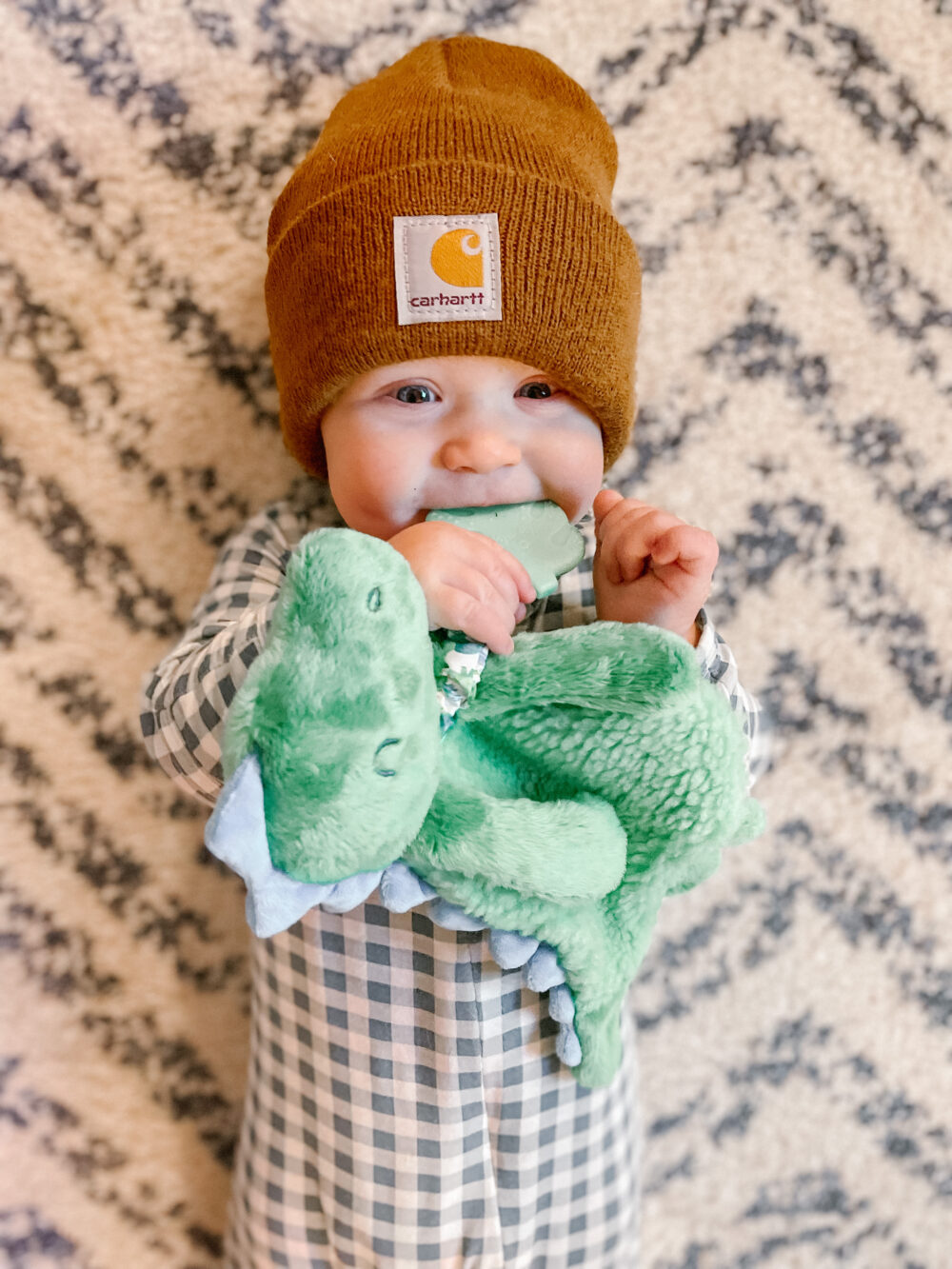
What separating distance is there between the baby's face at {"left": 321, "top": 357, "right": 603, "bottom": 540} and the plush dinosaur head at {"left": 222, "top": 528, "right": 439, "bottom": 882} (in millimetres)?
163

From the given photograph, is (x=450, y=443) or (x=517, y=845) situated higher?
(x=450, y=443)

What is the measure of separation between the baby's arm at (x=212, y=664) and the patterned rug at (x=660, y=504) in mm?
84

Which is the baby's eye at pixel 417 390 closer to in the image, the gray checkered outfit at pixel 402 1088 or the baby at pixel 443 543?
the baby at pixel 443 543

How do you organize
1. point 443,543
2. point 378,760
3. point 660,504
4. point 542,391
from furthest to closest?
point 660,504 → point 542,391 → point 443,543 → point 378,760

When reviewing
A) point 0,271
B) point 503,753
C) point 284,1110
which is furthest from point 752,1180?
point 0,271

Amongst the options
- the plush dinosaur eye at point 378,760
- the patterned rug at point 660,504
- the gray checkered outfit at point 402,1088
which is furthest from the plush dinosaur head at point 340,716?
the patterned rug at point 660,504

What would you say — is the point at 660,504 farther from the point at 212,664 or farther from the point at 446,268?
the point at 212,664

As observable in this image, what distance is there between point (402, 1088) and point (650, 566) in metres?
0.41

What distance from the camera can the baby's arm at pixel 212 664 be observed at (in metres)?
0.55

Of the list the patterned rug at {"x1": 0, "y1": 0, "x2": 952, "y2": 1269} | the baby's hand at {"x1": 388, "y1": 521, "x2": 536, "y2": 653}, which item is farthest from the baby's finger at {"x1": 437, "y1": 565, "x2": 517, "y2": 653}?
the patterned rug at {"x1": 0, "y1": 0, "x2": 952, "y2": 1269}

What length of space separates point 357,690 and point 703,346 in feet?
1.74

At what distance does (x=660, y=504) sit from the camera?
0.81 metres

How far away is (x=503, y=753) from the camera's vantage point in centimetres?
58

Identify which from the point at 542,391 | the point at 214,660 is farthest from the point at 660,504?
the point at 214,660
